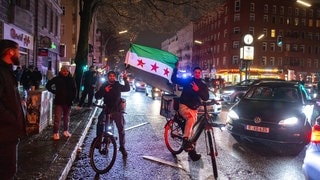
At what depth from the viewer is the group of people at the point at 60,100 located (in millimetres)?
3885

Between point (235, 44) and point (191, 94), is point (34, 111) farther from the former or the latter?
point (235, 44)

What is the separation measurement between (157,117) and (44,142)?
808cm

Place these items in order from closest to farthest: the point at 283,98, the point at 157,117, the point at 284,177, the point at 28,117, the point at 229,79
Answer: the point at 284,177
the point at 28,117
the point at 283,98
the point at 157,117
the point at 229,79

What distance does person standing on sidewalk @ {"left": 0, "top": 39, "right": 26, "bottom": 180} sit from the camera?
3859mm

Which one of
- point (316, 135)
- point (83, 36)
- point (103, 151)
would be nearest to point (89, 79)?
point (83, 36)

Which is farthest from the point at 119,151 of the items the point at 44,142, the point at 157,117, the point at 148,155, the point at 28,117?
the point at 157,117

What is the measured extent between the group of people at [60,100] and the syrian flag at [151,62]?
22.9 inches

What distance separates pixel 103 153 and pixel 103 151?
0.04m

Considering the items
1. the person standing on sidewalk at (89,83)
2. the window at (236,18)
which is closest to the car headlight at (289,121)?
the person standing on sidewalk at (89,83)

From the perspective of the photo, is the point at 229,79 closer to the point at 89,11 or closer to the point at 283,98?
the point at 89,11

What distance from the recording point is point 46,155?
767 cm

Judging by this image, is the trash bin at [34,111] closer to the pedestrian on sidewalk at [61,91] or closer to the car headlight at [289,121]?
the pedestrian on sidewalk at [61,91]

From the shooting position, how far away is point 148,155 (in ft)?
29.1

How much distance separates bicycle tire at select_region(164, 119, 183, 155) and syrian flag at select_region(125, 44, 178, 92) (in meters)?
1.35
